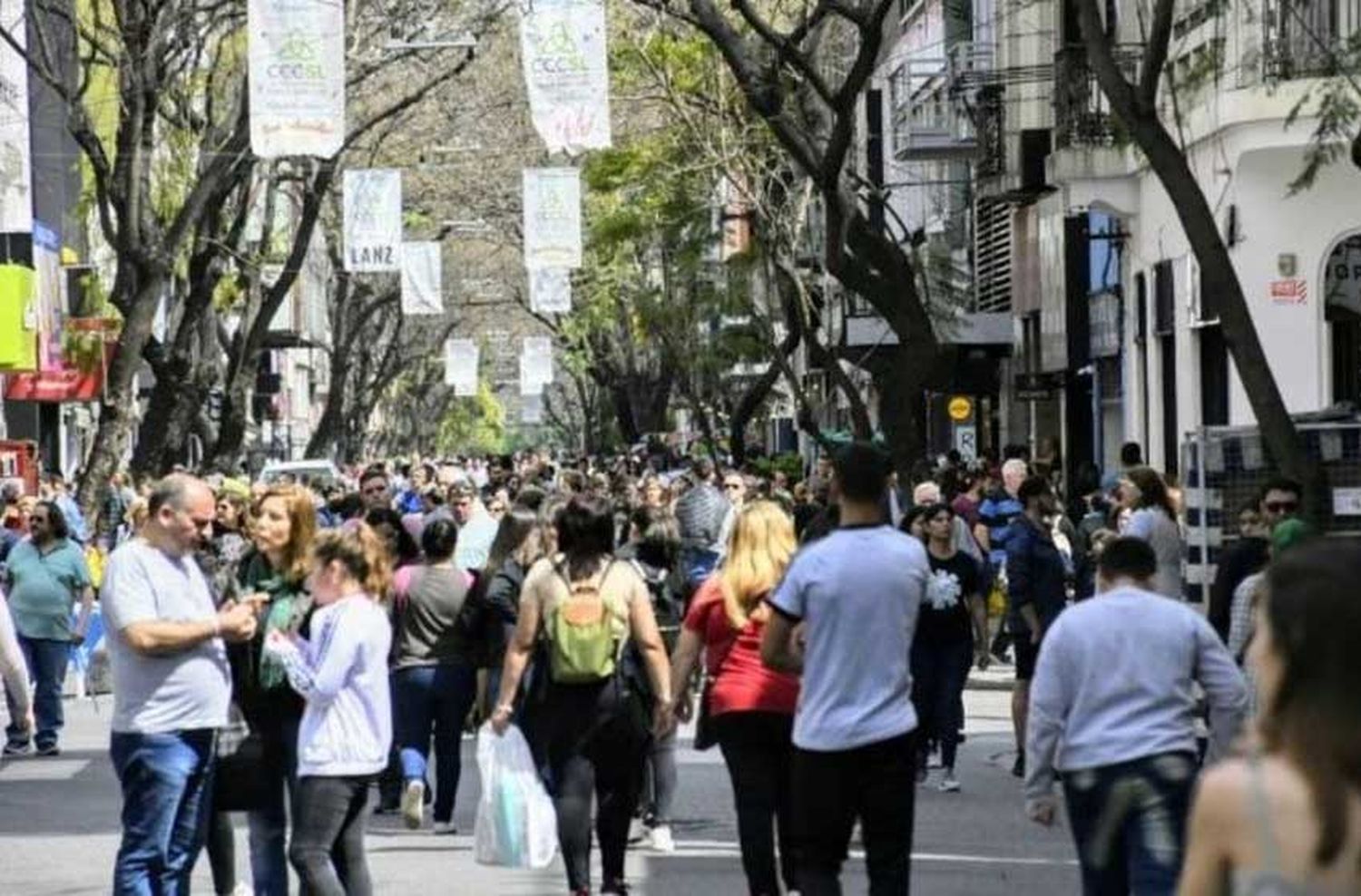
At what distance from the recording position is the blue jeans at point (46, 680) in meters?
20.7

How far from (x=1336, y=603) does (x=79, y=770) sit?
50.5 feet

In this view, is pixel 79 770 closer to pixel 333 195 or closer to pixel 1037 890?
pixel 1037 890

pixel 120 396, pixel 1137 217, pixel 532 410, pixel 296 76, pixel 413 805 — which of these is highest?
pixel 296 76

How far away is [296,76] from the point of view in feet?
85.7

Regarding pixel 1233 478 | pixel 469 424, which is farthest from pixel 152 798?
pixel 469 424

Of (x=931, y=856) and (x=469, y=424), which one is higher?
(x=469, y=424)

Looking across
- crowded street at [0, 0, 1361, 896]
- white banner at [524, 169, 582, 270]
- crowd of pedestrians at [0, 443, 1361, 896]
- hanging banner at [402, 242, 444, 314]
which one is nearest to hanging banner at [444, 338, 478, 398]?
crowded street at [0, 0, 1361, 896]

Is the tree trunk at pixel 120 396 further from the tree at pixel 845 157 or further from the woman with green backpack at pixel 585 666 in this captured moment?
the woman with green backpack at pixel 585 666

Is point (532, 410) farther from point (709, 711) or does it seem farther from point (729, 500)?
point (709, 711)

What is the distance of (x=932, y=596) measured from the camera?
17.6m

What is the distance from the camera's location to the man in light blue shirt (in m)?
9.63

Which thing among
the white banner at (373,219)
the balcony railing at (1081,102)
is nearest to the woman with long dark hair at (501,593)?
the balcony railing at (1081,102)

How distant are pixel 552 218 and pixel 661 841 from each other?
23512 millimetres

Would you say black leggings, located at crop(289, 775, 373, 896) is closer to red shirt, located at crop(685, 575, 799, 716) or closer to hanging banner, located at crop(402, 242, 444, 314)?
red shirt, located at crop(685, 575, 799, 716)
